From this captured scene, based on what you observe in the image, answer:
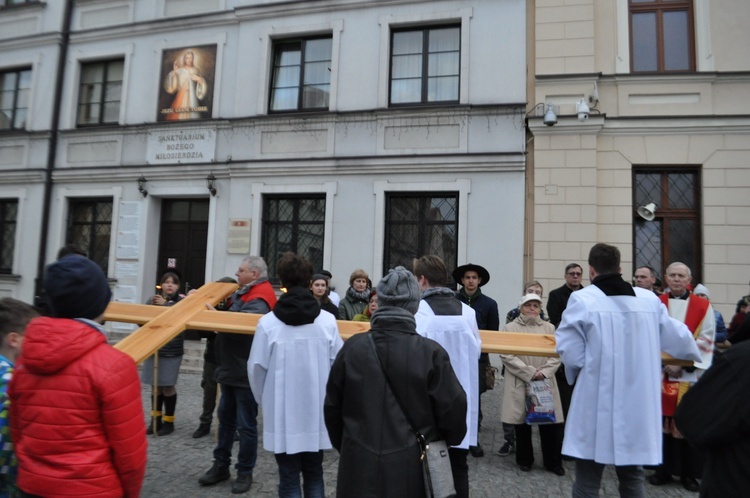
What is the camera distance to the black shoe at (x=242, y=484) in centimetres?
420

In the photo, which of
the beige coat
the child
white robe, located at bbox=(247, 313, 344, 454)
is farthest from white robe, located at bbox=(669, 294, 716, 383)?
the child

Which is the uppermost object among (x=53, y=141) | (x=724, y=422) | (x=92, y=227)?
(x=53, y=141)

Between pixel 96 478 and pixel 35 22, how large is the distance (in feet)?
48.3

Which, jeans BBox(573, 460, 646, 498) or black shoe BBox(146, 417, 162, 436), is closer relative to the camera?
jeans BBox(573, 460, 646, 498)

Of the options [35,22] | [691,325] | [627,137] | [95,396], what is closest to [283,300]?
[95,396]

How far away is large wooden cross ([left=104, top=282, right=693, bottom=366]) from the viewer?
344cm

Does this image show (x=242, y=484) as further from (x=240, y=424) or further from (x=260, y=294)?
(x=260, y=294)

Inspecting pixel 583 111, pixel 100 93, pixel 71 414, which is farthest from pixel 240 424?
pixel 100 93

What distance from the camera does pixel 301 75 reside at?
427 inches

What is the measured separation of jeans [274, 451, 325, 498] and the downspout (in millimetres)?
11015

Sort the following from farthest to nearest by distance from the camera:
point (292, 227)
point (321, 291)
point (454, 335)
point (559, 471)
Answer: point (292, 227) → point (321, 291) → point (559, 471) → point (454, 335)

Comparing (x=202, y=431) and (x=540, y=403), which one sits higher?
(x=540, y=403)

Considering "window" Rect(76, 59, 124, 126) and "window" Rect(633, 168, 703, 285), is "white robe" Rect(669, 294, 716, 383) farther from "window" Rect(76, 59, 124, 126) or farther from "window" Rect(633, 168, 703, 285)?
"window" Rect(76, 59, 124, 126)

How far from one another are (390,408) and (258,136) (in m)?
9.32
